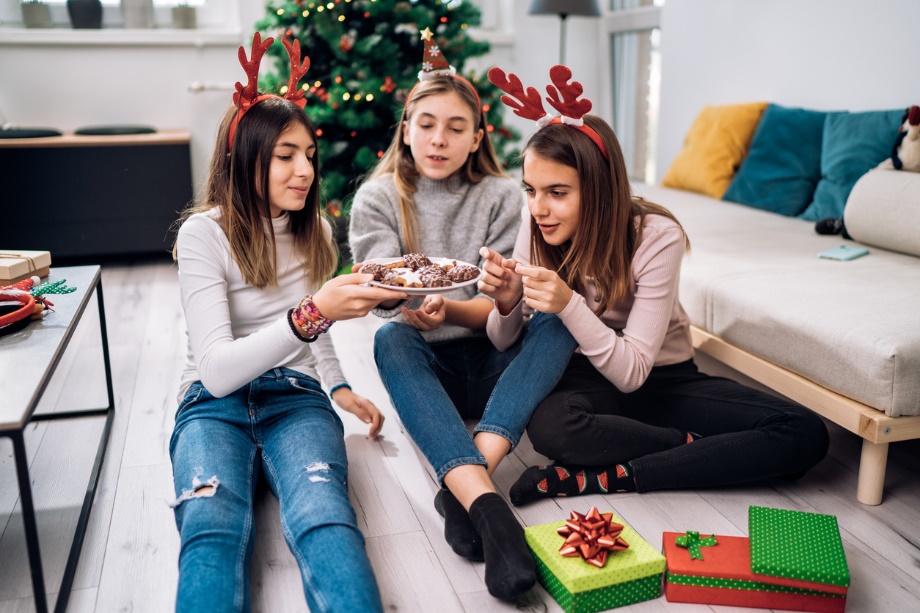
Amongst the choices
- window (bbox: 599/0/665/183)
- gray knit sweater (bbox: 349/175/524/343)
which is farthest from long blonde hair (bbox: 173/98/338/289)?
window (bbox: 599/0/665/183)

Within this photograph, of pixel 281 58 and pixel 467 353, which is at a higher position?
pixel 281 58

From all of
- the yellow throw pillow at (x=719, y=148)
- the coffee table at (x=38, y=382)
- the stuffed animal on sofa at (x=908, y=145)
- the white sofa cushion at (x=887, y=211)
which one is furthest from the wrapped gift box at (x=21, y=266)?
the yellow throw pillow at (x=719, y=148)

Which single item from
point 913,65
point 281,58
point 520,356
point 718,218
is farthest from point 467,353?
point 281,58

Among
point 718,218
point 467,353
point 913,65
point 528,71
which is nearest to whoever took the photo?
point 467,353

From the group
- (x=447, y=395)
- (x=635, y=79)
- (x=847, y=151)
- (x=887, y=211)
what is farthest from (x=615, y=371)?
(x=635, y=79)

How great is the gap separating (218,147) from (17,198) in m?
2.35

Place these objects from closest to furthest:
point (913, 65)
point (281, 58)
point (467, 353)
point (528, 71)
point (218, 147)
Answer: point (218, 147) < point (467, 353) < point (913, 65) < point (281, 58) < point (528, 71)

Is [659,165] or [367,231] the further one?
[659,165]

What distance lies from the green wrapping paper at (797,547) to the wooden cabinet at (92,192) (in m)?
3.08

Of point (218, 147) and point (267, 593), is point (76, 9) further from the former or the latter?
point (267, 593)

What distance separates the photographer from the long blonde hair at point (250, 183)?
1585 mm

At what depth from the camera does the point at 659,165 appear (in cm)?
413

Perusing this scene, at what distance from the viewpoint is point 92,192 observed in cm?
360

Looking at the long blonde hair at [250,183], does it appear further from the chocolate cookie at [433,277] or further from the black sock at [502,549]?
the black sock at [502,549]
